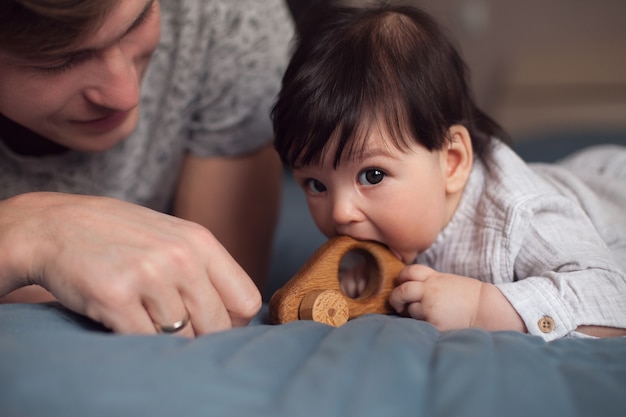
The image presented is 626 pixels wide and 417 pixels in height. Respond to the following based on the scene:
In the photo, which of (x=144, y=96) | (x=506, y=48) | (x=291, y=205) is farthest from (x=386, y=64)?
(x=506, y=48)

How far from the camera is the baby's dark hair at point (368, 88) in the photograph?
905 mm

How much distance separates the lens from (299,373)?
59cm

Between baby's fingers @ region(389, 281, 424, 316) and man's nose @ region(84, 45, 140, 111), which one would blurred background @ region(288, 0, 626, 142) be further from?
man's nose @ region(84, 45, 140, 111)

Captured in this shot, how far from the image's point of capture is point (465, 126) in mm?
1017

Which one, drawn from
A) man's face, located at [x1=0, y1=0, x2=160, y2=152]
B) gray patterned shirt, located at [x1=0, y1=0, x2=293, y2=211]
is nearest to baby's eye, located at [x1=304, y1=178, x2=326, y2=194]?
man's face, located at [x1=0, y1=0, x2=160, y2=152]

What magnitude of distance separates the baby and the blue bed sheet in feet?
0.52

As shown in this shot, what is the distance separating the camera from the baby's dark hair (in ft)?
2.97

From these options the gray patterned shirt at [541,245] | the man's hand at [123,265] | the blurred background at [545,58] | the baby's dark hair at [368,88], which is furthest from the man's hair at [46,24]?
the blurred background at [545,58]

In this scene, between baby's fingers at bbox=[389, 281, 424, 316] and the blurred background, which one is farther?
the blurred background

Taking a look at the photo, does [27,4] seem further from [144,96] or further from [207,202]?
[207,202]

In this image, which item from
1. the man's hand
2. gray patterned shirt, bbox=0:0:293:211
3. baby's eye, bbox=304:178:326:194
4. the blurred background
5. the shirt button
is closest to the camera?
the man's hand

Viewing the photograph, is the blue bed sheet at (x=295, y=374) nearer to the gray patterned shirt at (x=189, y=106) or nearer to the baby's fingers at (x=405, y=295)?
the baby's fingers at (x=405, y=295)

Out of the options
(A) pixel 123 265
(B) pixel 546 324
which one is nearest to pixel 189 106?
(A) pixel 123 265

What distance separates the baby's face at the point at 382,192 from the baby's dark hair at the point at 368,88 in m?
0.02
